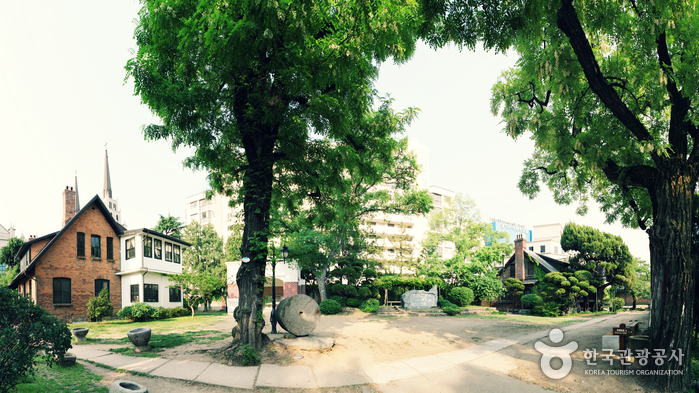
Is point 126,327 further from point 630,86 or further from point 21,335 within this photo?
point 630,86

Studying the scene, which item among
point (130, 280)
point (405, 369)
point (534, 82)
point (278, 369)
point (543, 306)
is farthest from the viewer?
point (543, 306)

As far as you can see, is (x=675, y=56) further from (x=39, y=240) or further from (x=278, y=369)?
(x=39, y=240)

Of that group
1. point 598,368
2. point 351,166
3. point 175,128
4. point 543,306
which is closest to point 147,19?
point 175,128

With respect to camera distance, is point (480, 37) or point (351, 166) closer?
point (480, 37)

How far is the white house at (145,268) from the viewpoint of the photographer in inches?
1039

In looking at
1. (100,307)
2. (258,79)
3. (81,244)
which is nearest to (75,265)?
(81,244)

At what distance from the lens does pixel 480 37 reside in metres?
8.06

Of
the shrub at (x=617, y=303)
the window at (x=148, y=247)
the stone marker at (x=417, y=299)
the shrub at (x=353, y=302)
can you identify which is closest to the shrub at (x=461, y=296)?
the stone marker at (x=417, y=299)

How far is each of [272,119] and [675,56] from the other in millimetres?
10189

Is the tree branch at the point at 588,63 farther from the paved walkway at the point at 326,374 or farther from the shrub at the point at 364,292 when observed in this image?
the shrub at the point at 364,292

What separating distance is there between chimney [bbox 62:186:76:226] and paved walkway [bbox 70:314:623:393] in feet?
77.5

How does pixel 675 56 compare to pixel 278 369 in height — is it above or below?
above

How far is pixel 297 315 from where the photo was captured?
12086mm

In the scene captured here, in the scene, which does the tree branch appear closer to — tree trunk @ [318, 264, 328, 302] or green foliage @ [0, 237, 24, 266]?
tree trunk @ [318, 264, 328, 302]
